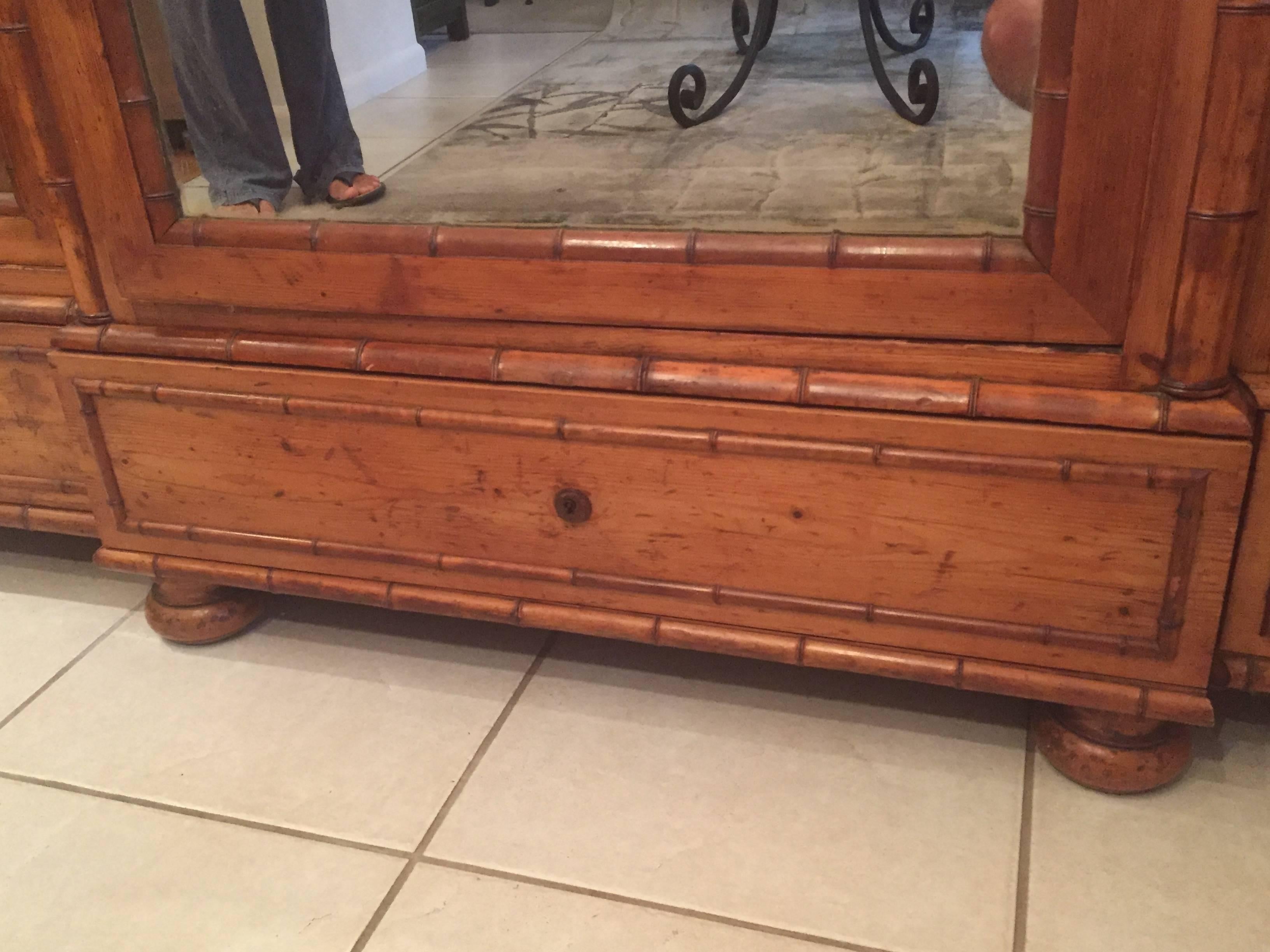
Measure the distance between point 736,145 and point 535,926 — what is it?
2.20 ft

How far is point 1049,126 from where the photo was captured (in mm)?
772

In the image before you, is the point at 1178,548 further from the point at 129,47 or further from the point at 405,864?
the point at 129,47

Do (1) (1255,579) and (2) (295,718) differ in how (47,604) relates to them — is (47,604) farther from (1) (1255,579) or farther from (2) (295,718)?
(1) (1255,579)

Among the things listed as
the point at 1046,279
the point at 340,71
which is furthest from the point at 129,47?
the point at 1046,279

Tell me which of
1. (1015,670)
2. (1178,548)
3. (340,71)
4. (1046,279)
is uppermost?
(340,71)

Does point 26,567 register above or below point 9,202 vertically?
below

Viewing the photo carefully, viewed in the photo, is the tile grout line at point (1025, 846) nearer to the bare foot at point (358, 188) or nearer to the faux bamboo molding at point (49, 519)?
the bare foot at point (358, 188)

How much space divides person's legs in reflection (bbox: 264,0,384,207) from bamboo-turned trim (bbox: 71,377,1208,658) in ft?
0.65

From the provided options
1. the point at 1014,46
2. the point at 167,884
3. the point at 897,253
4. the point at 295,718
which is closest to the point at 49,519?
the point at 295,718

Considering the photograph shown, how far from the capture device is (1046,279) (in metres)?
0.80

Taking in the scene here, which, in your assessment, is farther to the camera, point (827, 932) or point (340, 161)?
point (340, 161)

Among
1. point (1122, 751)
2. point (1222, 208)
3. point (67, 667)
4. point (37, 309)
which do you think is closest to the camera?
point (1222, 208)

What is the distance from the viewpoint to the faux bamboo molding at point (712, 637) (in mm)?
894

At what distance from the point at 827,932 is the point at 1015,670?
27cm
